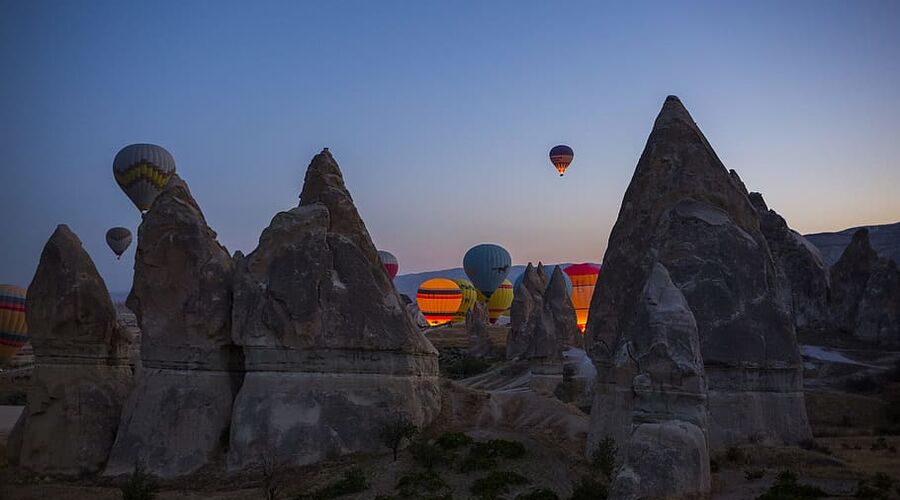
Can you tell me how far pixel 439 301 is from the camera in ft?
333

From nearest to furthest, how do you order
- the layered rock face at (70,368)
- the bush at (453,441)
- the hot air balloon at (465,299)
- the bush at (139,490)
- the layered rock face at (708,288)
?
the bush at (139,490) < the layered rock face at (708,288) < the bush at (453,441) < the layered rock face at (70,368) < the hot air balloon at (465,299)

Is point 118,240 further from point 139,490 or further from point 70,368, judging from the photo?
point 139,490

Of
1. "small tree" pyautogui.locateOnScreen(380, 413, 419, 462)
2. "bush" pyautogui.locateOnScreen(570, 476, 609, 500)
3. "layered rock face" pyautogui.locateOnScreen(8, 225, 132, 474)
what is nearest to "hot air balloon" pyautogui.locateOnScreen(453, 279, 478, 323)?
"layered rock face" pyautogui.locateOnScreen(8, 225, 132, 474)

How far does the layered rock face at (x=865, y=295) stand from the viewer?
41.4 m

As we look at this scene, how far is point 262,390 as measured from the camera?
1928cm

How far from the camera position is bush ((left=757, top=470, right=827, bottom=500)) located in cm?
1242

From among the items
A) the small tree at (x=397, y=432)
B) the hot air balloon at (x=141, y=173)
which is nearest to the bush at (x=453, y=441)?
the small tree at (x=397, y=432)

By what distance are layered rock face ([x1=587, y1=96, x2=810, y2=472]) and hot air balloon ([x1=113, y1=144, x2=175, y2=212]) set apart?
33.7 meters

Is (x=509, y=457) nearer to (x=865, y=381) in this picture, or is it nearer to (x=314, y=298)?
(x=314, y=298)

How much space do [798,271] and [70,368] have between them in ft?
137

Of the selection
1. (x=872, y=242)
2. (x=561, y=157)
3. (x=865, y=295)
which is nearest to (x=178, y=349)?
(x=865, y=295)

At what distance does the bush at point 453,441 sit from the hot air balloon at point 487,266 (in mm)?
76591

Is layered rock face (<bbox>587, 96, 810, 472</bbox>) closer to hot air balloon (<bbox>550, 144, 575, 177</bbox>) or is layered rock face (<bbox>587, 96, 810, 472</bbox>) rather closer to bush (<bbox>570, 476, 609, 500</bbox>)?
bush (<bbox>570, 476, 609, 500</bbox>)

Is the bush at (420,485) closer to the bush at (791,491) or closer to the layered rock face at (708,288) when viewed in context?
the layered rock face at (708,288)
